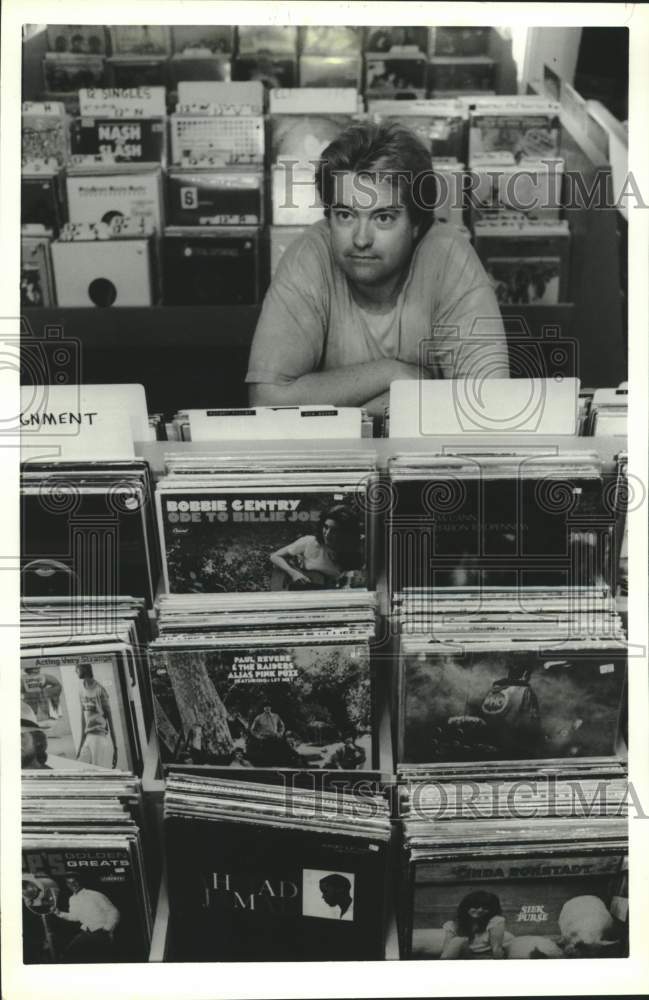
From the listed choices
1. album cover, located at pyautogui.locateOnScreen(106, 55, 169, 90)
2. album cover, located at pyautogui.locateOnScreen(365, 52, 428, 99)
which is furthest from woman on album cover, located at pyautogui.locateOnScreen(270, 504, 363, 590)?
album cover, located at pyautogui.locateOnScreen(106, 55, 169, 90)

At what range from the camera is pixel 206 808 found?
1.43 meters

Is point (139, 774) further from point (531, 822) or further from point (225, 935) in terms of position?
point (531, 822)

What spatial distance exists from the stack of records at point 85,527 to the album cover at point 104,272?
90.9 inches

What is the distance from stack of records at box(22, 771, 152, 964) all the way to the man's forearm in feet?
3.15

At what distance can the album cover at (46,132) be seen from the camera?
3.85 meters

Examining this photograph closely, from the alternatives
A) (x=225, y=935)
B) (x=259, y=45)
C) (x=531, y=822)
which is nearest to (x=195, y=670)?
(x=225, y=935)

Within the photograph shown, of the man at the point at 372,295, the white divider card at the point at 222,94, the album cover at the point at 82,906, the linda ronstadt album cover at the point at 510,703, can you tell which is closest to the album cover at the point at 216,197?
the white divider card at the point at 222,94

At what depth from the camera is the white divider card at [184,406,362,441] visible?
55.7 inches

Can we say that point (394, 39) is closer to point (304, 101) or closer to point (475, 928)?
point (304, 101)

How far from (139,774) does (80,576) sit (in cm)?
32

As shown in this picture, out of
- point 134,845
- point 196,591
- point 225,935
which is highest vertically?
point 196,591

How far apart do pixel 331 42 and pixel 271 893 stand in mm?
4729

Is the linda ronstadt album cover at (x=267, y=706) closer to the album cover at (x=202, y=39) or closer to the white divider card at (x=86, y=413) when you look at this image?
the white divider card at (x=86, y=413)

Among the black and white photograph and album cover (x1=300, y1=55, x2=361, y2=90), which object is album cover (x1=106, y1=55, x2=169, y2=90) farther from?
the black and white photograph
